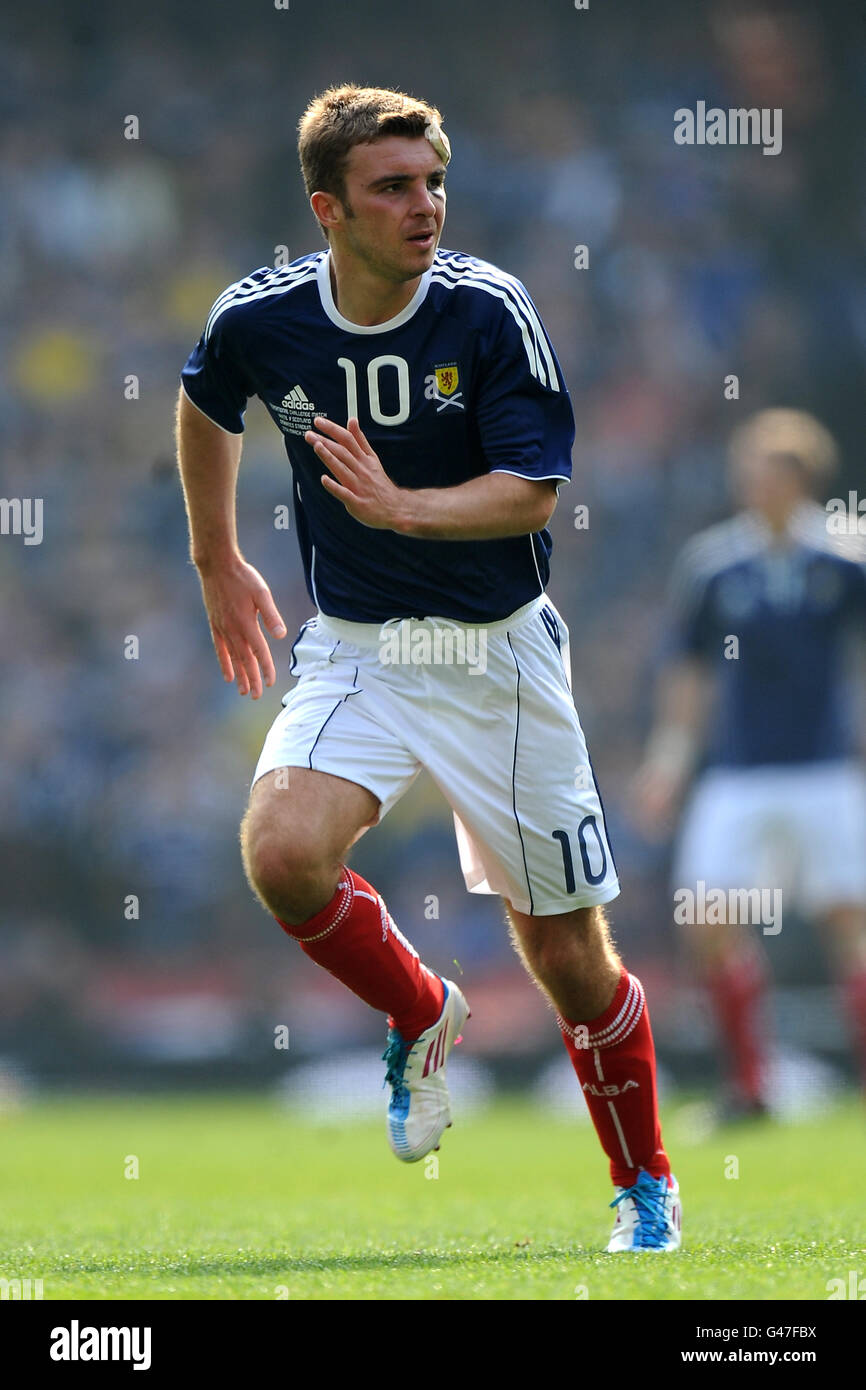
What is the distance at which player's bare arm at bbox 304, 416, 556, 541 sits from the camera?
12.1 feet

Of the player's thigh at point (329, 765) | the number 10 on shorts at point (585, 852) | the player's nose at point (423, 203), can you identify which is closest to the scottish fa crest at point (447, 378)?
the player's nose at point (423, 203)

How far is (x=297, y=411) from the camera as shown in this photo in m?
4.08

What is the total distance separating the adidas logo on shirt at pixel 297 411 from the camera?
4055 mm

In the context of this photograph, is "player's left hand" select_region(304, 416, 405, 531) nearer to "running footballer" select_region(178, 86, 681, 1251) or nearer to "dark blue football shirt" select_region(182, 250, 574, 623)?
"running footballer" select_region(178, 86, 681, 1251)

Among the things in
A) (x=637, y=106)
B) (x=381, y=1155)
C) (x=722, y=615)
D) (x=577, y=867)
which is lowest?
(x=381, y=1155)

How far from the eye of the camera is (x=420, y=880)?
36.7ft

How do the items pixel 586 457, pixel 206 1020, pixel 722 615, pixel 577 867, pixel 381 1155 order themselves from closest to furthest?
1. pixel 577 867
2. pixel 381 1155
3. pixel 722 615
4. pixel 206 1020
5. pixel 586 457

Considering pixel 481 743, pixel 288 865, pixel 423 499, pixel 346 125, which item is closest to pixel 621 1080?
pixel 481 743

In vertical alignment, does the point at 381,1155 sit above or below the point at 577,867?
below

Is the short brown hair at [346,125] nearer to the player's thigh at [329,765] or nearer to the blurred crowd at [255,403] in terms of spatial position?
the player's thigh at [329,765]
